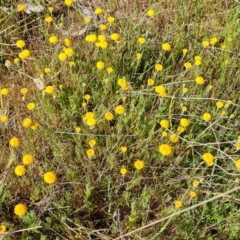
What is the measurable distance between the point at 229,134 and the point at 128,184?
0.67 meters

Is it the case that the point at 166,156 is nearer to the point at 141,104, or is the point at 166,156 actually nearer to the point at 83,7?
the point at 141,104

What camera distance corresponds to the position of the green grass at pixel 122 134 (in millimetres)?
1984

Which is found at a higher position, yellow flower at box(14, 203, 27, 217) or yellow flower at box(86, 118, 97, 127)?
yellow flower at box(86, 118, 97, 127)

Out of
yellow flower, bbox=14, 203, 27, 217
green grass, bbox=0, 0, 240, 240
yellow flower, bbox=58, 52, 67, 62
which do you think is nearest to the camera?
yellow flower, bbox=14, 203, 27, 217

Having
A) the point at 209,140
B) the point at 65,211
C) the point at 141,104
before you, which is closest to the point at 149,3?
the point at 141,104

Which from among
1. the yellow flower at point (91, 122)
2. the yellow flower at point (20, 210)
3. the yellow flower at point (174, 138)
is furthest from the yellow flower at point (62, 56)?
the yellow flower at point (20, 210)

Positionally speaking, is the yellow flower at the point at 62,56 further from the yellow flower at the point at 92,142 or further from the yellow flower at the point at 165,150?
the yellow flower at the point at 165,150

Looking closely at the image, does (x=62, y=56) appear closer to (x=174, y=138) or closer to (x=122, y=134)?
(x=122, y=134)

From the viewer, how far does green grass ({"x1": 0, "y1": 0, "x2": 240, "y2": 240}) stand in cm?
198

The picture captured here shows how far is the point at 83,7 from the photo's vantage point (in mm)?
3121

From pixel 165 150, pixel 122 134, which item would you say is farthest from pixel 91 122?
pixel 165 150

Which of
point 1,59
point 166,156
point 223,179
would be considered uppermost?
point 1,59

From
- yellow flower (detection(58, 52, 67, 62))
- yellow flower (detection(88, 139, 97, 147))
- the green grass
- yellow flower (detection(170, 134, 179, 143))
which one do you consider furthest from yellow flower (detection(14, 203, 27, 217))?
yellow flower (detection(58, 52, 67, 62))

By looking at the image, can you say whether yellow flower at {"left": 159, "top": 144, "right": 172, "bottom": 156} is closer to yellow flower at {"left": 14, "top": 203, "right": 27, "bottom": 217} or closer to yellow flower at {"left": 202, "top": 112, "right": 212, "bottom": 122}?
yellow flower at {"left": 202, "top": 112, "right": 212, "bottom": 122}
